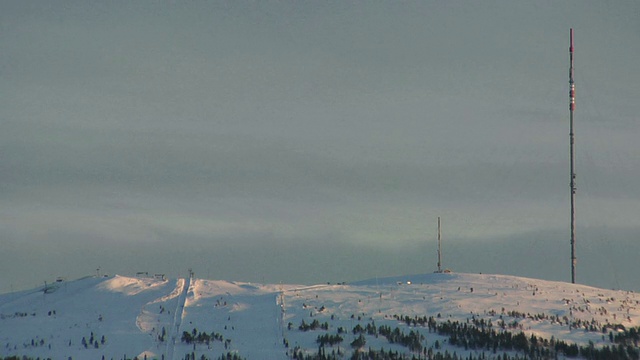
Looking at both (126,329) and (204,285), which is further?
(204,285)

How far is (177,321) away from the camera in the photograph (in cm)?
13675

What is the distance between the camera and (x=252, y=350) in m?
126

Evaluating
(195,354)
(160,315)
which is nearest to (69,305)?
(160,315)

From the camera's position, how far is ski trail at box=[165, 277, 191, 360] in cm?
12638

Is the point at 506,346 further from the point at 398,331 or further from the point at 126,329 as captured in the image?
the point at 126,329

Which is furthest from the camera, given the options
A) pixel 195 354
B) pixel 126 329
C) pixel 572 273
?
pixel 572 273

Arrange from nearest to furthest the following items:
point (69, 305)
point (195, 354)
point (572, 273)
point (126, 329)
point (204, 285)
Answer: point (195, 354) → point (126, 329) → point (69, 305) → point (204, 285) → point (572, 273)

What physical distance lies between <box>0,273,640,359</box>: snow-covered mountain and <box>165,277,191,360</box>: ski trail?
7.7 inches

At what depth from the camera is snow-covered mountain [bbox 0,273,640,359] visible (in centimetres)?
12594

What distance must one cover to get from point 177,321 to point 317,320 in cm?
1791

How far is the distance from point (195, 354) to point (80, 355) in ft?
44.2

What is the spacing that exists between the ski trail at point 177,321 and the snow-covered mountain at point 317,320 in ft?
0.64

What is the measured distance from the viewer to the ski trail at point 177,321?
12638cm

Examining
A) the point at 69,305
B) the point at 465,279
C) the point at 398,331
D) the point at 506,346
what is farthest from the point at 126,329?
the point at 465,279
